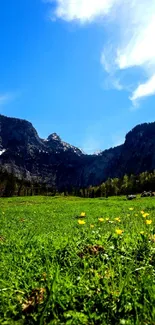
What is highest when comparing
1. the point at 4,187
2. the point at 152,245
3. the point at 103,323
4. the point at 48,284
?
the point at 4,187

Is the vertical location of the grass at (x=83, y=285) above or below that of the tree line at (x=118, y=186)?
below

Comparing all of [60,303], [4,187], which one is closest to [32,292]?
[60,303]

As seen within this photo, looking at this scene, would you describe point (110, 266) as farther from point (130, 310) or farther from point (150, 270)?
point (130, 310)

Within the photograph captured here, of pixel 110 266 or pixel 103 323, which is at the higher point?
pixel 110 266

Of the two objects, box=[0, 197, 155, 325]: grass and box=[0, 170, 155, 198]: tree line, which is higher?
box=[0, 170, 155, 198]: tree line

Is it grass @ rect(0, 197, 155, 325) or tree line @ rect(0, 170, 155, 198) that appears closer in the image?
grass @ rect(0, 197, 155, 325)

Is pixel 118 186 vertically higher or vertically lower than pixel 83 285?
higher

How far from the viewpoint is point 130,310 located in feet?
13.3

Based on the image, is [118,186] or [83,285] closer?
[83,285]

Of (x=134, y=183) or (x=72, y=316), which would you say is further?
(x=134, y=183)

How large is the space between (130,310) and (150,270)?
1036 millimetres

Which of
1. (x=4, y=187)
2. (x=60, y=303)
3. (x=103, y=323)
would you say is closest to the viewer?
(x=103, y=323)

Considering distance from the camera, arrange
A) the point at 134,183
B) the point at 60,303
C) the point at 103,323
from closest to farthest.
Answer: the point at 103,323, the point at 60,303, the point at 134,183

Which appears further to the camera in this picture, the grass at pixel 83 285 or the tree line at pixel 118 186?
the tree line at pixel 118 186
